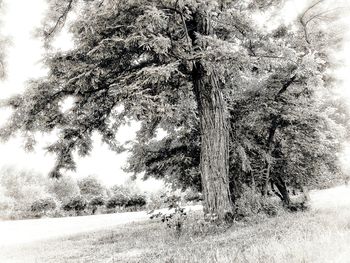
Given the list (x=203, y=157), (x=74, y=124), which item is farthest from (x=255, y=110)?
(x=74, y=124)

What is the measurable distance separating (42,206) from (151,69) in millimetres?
39476

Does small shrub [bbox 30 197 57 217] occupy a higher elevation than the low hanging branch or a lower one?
lower

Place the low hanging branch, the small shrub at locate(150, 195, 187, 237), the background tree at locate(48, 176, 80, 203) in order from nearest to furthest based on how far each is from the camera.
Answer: the small shrub at locate(150, 195, 187, 237) < the low hanging branch < the background tree at locate(48, 176, 80, 203)

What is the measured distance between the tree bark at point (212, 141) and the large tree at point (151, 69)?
0.03 meters

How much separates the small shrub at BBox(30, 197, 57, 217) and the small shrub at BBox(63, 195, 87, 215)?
178 cm

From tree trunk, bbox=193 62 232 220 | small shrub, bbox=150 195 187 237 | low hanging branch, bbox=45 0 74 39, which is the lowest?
small shrub, bbox=150 195 187 237

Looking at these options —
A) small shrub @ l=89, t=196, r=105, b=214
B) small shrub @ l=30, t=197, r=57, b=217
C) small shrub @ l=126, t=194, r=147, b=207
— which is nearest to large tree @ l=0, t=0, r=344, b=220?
small shrub @ l=126, t=194, r=147, b=207

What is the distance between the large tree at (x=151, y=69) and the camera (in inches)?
322

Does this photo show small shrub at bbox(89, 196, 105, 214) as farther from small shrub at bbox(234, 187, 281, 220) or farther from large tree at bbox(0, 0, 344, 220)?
small shrub at bbox(234, 187, 281, 220)

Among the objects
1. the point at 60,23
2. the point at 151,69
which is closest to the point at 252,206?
the point at 151,69

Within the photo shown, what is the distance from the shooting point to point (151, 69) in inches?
314

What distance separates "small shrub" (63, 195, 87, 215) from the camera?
41406mm

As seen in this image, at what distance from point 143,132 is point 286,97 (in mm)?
5904

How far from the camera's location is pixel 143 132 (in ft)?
47.0
